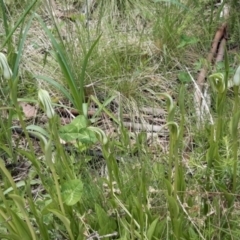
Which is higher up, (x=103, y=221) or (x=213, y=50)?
(x=213, y=50)

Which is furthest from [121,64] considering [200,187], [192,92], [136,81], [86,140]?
[200,187]

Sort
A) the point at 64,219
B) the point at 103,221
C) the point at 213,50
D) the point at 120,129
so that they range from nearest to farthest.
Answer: the point at 64,219 → the point at 103,221 → the point at 120,129 → the point at 213,50

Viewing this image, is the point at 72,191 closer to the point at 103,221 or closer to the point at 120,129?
the point at 103,221

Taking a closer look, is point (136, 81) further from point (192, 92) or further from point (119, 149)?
point (119, 149)

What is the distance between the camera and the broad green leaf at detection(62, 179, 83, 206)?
1.07 meters

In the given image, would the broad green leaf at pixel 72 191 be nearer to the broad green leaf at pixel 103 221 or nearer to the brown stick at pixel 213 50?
the broad green leaf at pixel 103 221

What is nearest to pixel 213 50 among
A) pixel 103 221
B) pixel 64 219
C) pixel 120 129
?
pixel 120 129

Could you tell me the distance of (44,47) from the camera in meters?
2.04

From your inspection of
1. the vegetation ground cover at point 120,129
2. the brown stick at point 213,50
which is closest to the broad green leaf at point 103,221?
the vegetation ground cover at point 120,129

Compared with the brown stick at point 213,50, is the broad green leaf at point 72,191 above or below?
below

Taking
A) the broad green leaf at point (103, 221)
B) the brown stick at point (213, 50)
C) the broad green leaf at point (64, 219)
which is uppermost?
the brown stick at point (213, 50)

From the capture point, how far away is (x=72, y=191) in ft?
3.58

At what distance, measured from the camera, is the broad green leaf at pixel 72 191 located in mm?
1073

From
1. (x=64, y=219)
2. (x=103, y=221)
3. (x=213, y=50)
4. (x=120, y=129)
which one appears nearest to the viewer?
(x=64, y=219)
